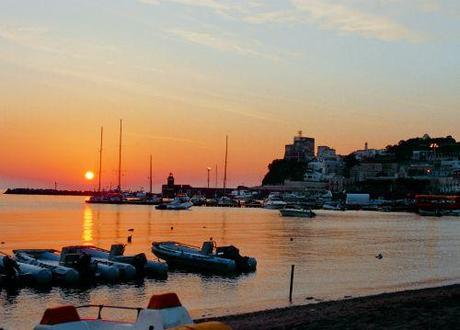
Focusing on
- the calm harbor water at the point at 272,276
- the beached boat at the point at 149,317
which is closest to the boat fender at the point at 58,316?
the beached boat at the point at 149,317

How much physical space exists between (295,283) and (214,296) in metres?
6.74

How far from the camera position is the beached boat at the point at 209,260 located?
45344 mm

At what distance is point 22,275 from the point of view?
1470 inches

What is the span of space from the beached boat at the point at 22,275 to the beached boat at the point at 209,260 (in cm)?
1190

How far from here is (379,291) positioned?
37.2m

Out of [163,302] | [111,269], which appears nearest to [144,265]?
[111,269]

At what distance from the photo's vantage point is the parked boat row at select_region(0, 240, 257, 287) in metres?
37.5

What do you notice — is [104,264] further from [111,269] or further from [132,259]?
[132,259]

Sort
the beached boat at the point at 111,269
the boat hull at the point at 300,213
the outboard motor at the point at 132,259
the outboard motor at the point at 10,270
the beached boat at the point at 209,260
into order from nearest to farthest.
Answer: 1. the outboard motor at the point at 10,270
2. the beached boat at the point at 111,269
3. the outboard motor at the point at 132,259
4. the beached boat at the point at 209,260
5. the boat hull at the point at 300,213

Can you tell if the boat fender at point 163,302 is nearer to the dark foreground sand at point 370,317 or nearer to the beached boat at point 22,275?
the dark foreground sand at point 370,317

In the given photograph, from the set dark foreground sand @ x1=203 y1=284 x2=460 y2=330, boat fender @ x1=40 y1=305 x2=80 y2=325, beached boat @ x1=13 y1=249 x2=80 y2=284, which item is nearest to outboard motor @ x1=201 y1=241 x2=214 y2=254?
beached boat @ x1=13 y1=249 x2=80 y2=284

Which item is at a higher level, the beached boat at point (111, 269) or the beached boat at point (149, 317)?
the beached boat at point (149, 317)

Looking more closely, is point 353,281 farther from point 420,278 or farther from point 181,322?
point 181,322

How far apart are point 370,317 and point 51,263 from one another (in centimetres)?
2592
